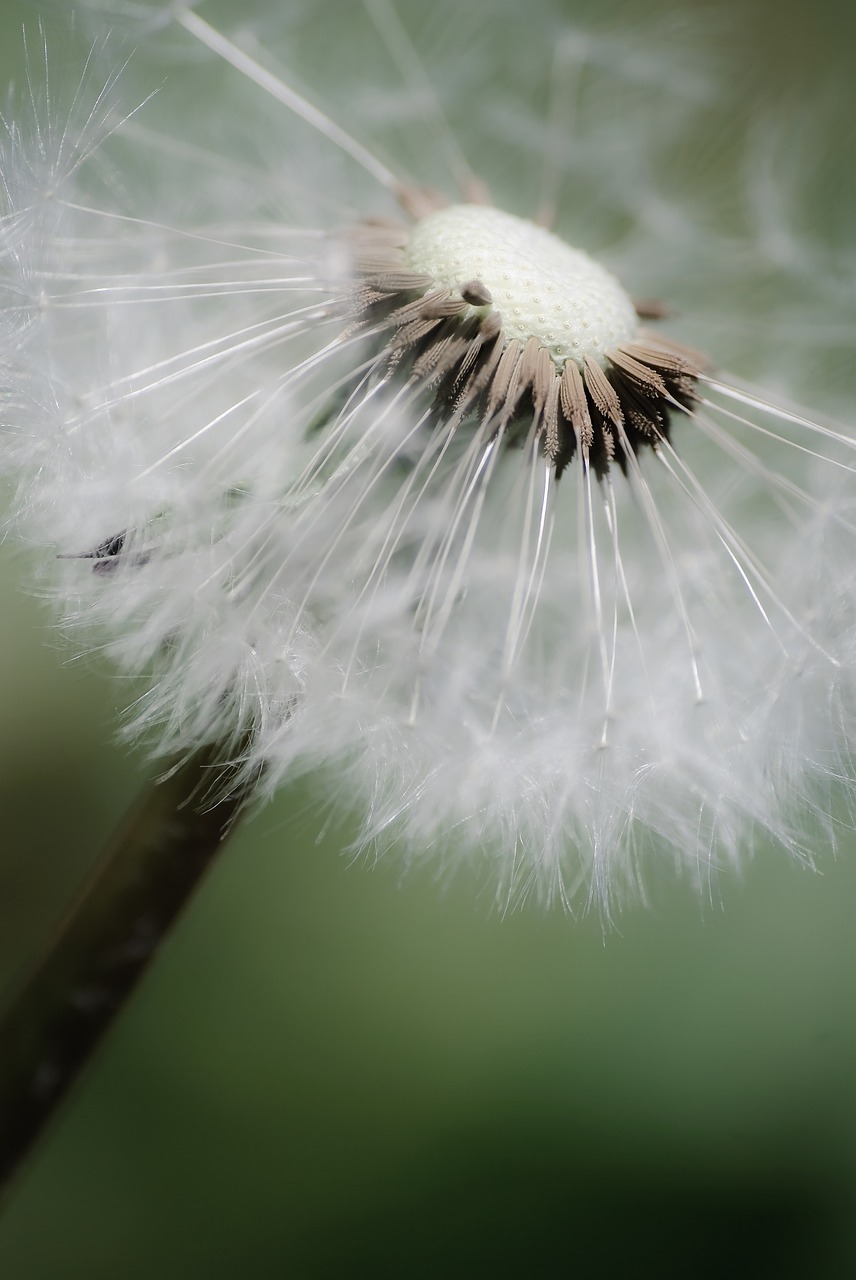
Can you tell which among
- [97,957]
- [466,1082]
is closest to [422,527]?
[97,957]

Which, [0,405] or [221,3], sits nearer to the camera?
[0,405]

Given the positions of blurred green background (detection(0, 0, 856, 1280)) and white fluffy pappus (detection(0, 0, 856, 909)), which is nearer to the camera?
white fluffy pappus (detection(0, 0, 856, 909))

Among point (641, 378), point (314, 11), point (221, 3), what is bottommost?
point (641, 378)

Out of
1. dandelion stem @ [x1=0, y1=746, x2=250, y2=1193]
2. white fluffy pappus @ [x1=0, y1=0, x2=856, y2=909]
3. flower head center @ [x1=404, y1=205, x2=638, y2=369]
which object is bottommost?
dandelion stem @ [x1=0, y1=746, x2=250, y2=1193]

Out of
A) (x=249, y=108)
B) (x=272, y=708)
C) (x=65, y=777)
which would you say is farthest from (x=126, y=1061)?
(x=249, y=108)

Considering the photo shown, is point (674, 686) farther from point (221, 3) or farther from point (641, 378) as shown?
point (221, 3)

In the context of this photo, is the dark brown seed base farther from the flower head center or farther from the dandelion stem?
the dandelion stem

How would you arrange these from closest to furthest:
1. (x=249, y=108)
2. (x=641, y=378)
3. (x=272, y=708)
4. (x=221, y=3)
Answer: (x=272, y=708) < (x=641, y=378) < (x=221, y=3) < (x=249, y=108)

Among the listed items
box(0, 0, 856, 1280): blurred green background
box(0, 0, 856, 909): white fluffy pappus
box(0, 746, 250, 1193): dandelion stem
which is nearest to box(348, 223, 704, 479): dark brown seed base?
box(0, 0, 856, 909): white fluffy pappus
